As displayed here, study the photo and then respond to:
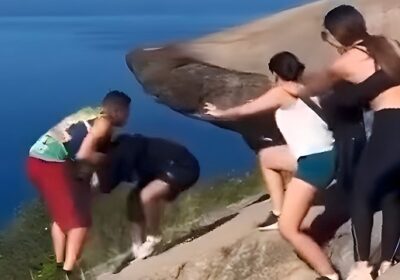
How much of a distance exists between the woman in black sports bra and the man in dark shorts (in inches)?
16.0

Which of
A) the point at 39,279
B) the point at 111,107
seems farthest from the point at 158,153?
the point at 39,279

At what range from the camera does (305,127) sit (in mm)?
4305

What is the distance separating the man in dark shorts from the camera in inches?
171

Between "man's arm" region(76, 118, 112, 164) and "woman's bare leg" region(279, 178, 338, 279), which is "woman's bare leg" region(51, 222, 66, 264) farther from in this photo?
"woman's bare leg" region(279, 178, 338, 279)

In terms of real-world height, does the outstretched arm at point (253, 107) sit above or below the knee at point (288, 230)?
above

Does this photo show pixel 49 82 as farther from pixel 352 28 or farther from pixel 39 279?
pixel 352 28

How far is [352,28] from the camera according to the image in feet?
14.1

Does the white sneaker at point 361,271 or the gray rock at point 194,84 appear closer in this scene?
the gray rock at point 194,84

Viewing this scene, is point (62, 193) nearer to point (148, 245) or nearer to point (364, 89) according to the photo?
point (148, 245)

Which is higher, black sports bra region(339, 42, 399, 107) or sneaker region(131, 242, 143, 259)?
black sports bra region(339, 42, 399, 107)

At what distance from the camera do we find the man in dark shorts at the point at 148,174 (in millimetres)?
4332

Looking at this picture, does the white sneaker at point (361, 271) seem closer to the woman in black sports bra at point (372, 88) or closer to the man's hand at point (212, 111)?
the woman in black sports bra at point (372, 88)

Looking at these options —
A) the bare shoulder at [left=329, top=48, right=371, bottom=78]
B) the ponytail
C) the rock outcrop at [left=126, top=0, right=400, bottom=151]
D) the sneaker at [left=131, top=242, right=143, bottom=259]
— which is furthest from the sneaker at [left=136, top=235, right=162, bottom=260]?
the ponytail

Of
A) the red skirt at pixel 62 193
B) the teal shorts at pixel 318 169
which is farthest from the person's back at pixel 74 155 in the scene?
the teal shorts at pixel 318 169
